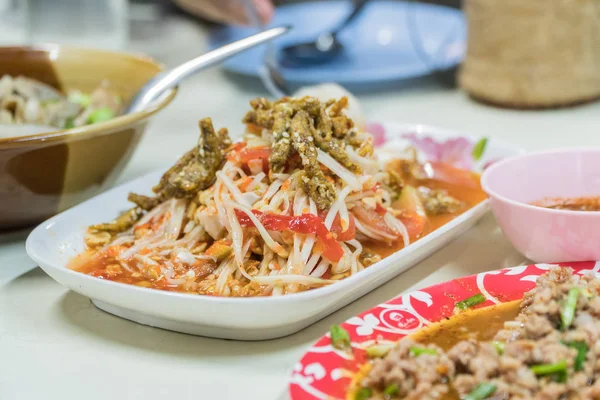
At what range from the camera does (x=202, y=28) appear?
18.4 ft

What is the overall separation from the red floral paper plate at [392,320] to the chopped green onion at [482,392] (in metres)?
0.21

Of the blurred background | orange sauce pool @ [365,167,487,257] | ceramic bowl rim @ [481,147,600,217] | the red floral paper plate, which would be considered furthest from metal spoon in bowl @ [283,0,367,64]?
the red floral paper plate

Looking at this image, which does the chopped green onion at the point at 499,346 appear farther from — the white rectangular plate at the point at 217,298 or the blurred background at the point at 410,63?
the blurred background at the point at 410,63

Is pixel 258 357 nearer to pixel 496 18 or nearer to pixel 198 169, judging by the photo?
pixel 198 169

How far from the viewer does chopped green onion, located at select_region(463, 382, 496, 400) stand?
1182mm

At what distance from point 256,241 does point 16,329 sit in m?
0.58

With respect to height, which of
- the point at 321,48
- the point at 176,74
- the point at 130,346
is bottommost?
the point at 130,346

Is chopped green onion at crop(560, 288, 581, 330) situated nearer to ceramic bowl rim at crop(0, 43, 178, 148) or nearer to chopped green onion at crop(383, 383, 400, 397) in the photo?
chopped green onion at crop(383, 383, 400, 397)

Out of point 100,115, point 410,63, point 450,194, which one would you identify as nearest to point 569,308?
point 450,194

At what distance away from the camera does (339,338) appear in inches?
53.1

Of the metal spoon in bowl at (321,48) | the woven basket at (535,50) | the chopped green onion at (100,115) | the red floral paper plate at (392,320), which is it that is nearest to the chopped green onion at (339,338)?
the red floral paper plate at (392,320)

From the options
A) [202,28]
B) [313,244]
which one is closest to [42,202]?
[313,244]

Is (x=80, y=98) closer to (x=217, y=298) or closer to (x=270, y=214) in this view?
(x=270, y=214)

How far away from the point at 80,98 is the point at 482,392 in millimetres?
1993
